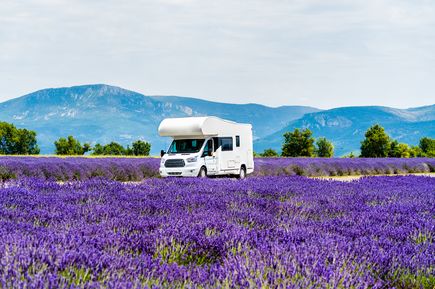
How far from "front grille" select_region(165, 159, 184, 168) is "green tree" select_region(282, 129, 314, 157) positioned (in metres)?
33.1

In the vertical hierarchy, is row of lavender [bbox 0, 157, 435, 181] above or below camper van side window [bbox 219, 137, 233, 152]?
below

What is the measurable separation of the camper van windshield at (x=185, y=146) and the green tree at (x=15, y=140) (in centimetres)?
5505

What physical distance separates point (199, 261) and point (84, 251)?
3.21 feet

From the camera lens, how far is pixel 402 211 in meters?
6.15

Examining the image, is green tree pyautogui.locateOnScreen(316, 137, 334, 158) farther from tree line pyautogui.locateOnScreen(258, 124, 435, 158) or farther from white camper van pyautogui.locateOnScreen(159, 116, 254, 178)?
white camper van pyautogui.locateOnScreen(159, 116, 254, 178)

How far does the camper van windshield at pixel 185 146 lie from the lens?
62.1 feet

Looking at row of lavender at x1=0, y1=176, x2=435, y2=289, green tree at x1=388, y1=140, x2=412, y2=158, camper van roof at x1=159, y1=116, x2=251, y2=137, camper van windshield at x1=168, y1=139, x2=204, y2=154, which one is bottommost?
green tree at x1=388, y1=140, x2=412, y2=158

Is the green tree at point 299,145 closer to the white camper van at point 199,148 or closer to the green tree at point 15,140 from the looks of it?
the white camper van at point 199,148

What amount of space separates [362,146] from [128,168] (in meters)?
37.7

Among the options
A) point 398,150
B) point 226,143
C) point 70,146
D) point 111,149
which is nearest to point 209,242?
point 226,143

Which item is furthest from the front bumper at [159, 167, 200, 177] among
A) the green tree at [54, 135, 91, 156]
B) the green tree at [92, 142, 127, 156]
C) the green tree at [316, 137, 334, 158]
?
the green tree at [92, 142, 127, 156]

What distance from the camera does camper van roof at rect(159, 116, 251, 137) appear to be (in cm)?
1850

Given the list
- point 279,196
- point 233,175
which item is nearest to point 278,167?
point 233,175

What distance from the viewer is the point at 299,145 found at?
5078cm
